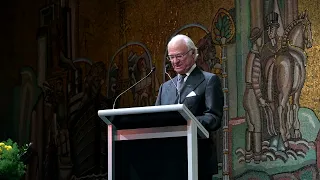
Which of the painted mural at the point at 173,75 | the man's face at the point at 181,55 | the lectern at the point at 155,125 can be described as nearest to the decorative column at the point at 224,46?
the painted mural at the point at 173,75

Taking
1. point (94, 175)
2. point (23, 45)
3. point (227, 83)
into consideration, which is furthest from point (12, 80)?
point (227, 83)

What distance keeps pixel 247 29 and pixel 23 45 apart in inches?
152

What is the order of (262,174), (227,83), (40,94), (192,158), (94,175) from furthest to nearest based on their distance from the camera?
(40,94), (94,175), (227,83), (262,174), (192,158)

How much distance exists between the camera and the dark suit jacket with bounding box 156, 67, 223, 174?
4375 millimetres

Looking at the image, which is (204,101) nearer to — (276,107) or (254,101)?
(276,107)

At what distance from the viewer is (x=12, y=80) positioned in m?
9.92

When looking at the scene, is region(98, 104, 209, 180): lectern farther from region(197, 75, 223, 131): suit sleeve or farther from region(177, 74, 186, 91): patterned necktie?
region(177, 74, 186, 91): patterned necktie

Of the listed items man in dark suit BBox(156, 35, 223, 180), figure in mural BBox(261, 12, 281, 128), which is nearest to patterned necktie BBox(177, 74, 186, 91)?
man in dark suit BBox(156, 35, 223, 180)

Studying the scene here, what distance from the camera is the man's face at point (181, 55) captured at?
4.67 metres

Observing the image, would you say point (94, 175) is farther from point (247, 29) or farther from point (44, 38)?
point (247, 29)

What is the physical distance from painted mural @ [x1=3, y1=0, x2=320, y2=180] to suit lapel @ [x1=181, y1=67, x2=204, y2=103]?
8.70ft

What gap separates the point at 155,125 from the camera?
4.22 m

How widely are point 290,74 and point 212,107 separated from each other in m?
2.94

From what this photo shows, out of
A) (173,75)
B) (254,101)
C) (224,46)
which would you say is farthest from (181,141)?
(173,75)
